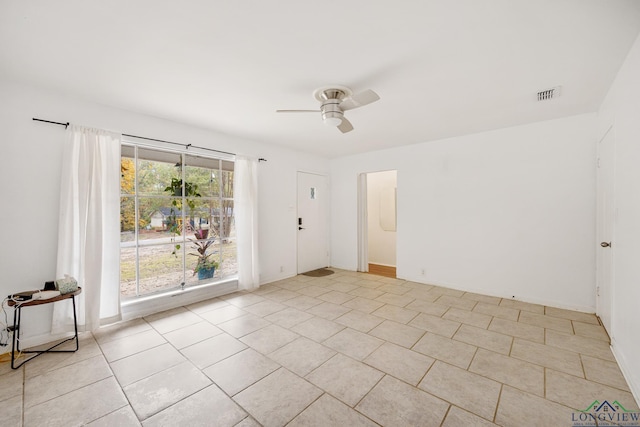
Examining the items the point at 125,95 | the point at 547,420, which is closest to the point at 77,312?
the point at 125,95

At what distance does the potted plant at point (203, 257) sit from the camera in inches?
155

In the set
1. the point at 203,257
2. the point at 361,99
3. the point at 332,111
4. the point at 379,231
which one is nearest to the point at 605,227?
the point at 361,99

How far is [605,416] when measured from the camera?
1640 mm

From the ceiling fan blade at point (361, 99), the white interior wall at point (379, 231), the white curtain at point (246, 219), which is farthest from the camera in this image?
the white interior wall at point (379, 231)

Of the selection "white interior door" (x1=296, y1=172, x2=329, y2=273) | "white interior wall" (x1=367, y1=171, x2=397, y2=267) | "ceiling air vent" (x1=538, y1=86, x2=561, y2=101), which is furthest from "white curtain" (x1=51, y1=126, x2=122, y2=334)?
"white interior wall" (x1=367, y1=171, x2=397, y2=267)

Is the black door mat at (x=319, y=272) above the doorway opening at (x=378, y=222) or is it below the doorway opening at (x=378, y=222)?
below

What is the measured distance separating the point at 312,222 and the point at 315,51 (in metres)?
3.93

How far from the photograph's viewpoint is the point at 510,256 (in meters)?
3.77

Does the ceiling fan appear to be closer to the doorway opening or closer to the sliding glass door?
the sliding glass door

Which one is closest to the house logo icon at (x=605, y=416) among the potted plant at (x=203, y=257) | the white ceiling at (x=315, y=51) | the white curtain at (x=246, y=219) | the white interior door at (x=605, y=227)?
the white interior door at (x=605, y=227)

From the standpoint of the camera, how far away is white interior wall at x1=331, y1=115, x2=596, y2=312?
3.29 meters

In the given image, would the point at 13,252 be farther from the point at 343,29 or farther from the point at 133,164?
the point at 343,29

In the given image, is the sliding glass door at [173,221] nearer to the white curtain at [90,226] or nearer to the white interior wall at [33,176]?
the white curtain at [90,226]

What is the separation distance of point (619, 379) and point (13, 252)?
5.35 metres
